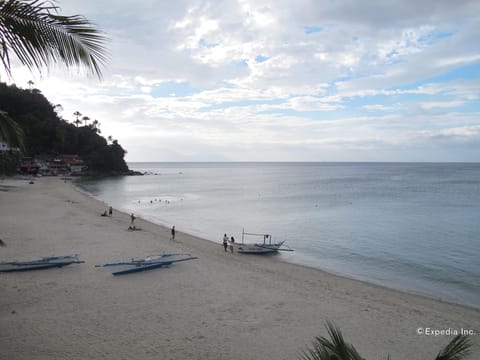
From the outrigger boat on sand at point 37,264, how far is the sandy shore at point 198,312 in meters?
0.39

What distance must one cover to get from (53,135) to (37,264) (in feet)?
323

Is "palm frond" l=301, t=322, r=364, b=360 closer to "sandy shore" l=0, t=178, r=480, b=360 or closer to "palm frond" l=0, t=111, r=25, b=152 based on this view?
"palm frond" l=0, t=111, r=25, b=152

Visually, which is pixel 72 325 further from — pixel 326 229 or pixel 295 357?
pixel 326 229

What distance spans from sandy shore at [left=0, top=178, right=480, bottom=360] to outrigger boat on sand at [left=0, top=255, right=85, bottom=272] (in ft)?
1.28

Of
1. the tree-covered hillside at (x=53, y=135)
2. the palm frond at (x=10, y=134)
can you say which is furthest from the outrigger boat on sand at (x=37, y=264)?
the tree-covered hillside at (x=53, y=135)

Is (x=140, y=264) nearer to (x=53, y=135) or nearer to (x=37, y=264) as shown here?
(x=37, y=264)

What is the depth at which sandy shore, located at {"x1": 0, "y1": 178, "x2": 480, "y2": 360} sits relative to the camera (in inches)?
360

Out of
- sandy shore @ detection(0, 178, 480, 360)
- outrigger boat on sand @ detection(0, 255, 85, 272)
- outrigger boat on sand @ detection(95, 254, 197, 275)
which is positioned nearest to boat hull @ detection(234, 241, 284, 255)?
sandy shore @ detection(0, 178, 480, 360)

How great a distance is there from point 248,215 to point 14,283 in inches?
1205

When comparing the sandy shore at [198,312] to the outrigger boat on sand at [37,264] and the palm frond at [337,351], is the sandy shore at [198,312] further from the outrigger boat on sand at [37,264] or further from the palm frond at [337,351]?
the palm frond at [337,351]

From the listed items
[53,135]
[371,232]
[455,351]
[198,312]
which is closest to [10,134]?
[455,351]

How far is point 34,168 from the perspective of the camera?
83500 mm

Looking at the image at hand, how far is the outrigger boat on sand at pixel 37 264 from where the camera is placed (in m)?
14.1

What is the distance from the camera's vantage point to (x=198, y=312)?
456 inches
